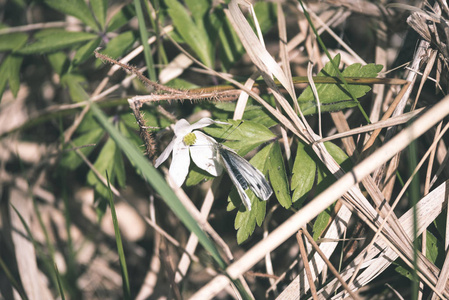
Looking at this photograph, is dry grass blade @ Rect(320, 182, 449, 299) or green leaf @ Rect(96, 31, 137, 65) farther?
green leaf @ Rect(96, 31, 137, 65)

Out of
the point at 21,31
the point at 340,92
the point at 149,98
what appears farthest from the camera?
the point at 21,31

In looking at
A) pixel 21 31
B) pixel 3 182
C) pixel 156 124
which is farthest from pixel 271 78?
pixel 3 182

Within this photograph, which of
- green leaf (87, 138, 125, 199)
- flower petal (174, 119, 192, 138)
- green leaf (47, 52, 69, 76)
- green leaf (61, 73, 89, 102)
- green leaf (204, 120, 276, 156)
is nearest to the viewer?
flower petal (174, 119, 192, 138)

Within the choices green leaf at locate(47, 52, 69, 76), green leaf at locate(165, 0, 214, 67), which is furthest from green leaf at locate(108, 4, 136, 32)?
green leaf at locate(47, 52, 69, 76)

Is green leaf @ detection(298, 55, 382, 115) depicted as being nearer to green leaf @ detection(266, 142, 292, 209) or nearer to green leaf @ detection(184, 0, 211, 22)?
green leaf @ detection(266, 142, 292, 209)

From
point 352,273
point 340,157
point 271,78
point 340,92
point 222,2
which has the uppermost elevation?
point 222,2

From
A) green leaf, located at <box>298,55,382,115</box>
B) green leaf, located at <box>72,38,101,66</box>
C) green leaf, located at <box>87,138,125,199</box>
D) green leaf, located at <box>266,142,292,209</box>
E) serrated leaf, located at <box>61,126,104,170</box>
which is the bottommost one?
green leaf, located at <box>266,142,292,209</box>

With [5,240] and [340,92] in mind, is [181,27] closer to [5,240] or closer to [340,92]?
[340,92]
